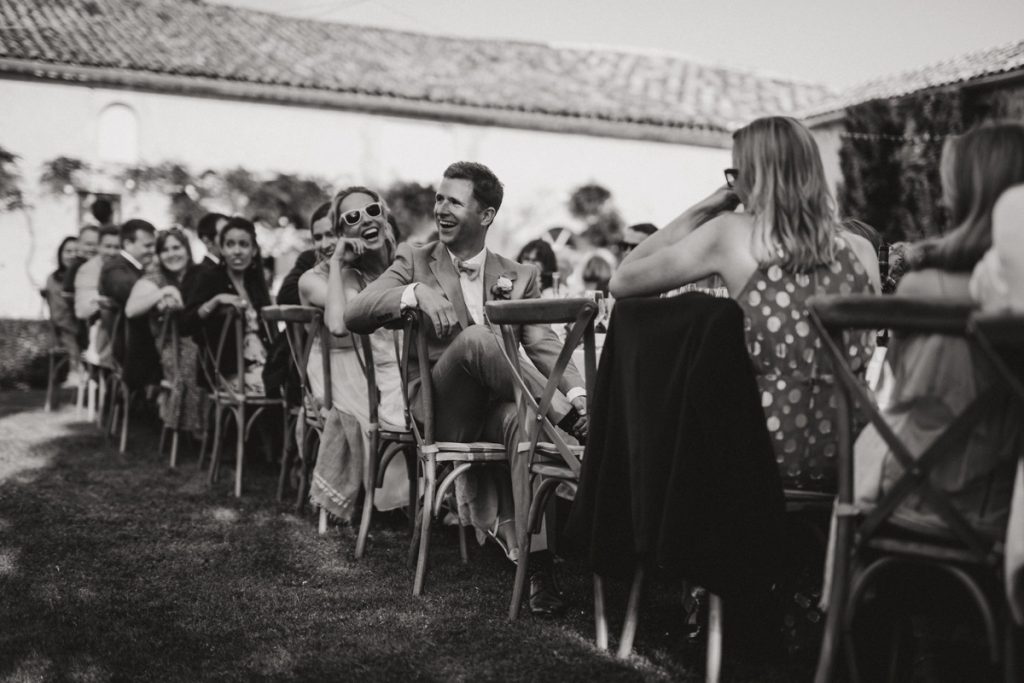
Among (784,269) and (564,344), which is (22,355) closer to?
(564,344)

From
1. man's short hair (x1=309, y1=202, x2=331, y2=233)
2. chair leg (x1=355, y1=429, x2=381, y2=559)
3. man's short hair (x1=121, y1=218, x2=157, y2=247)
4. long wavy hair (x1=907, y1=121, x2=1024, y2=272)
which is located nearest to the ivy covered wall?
man's short hair (x1=121, y1=218, x2=157, y2=247)

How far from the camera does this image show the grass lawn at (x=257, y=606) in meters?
3.01

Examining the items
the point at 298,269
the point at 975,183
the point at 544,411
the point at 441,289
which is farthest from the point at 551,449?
the point at 298,269

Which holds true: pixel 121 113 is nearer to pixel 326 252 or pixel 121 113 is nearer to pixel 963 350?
pixel 326 252

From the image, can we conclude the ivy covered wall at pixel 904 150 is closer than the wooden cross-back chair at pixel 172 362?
No

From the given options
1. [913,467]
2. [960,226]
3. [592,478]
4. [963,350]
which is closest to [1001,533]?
[913,467]

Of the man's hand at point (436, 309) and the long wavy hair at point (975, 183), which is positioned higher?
the long wavy hair at point (975, 183)

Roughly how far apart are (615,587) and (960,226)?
2.10 metres

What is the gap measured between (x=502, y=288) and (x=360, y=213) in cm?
107

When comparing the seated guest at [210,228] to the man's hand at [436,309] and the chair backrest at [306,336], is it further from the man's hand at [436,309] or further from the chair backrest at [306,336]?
the man's hand at [436,309]

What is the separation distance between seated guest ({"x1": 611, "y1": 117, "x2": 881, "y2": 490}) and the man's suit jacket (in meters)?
1.15

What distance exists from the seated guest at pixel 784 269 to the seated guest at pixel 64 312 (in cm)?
805

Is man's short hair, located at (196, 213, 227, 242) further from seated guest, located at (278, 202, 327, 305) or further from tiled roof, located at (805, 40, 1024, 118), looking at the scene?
tiled roof, located at (805, 40, 1024, 118)

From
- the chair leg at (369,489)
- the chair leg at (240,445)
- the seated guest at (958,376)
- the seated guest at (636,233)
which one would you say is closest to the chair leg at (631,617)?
the seated guest at (958,376)
